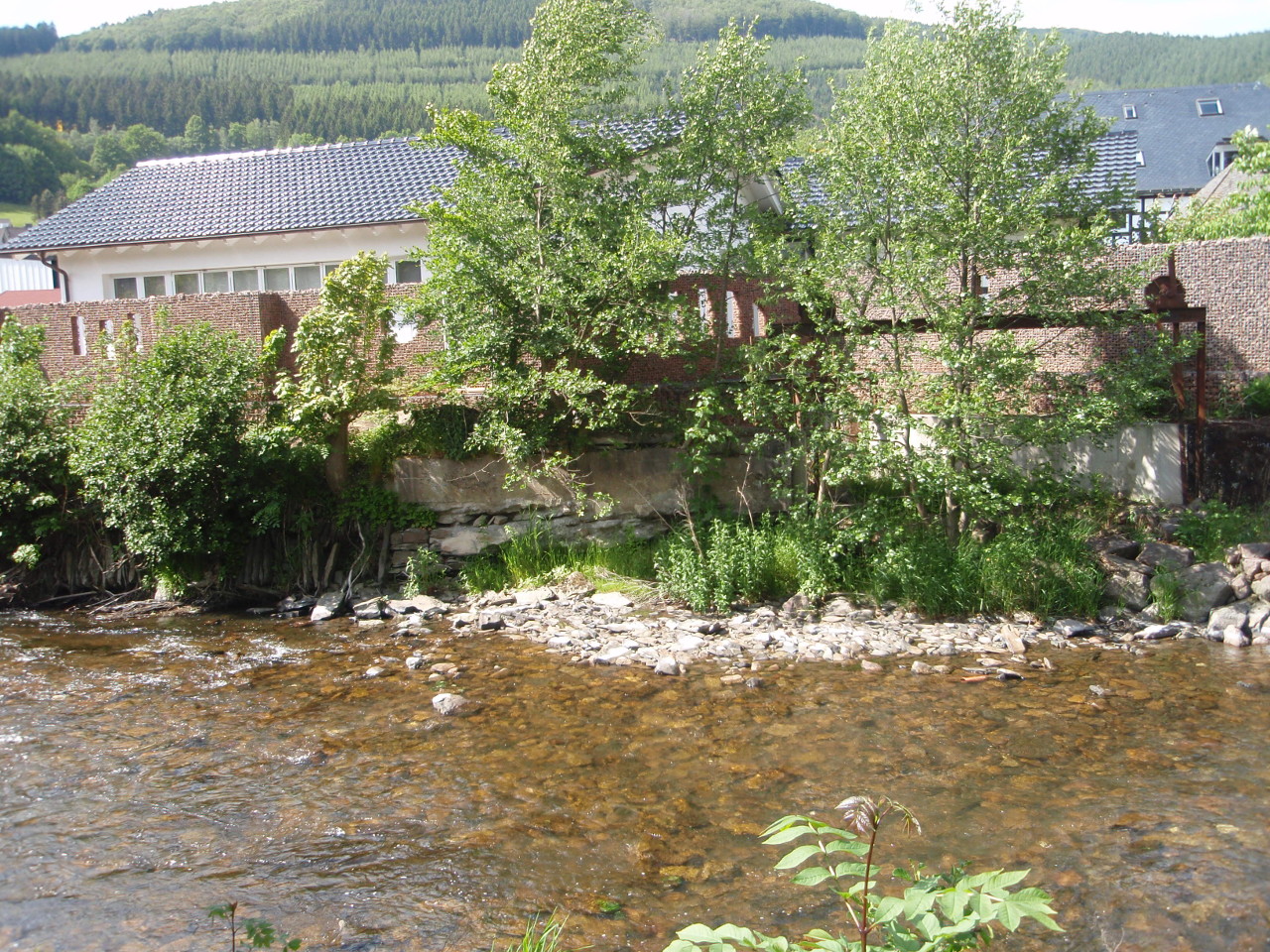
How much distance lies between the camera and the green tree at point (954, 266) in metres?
10.5

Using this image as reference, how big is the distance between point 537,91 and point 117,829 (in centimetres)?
889

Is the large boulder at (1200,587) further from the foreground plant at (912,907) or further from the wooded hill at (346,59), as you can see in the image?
the wooded hill at (346,59)

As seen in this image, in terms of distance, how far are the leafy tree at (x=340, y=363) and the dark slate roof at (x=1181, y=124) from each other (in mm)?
34914

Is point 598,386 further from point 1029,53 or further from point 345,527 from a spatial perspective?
point 1029,53

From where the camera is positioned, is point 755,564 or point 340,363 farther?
point 340,363

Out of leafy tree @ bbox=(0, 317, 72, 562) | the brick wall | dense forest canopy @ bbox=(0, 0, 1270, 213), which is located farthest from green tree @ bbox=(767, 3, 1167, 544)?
dense forest canopy @ bbox=(0, 0, 1270, 213)

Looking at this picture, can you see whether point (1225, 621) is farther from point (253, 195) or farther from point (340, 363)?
point (253, 195)

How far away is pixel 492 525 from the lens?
1280 cm

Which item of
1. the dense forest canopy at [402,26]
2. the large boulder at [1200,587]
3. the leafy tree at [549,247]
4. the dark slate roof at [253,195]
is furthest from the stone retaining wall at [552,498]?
the dense forest canopy at [402,26]

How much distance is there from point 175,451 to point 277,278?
10445mm

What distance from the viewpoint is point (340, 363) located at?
12227mm

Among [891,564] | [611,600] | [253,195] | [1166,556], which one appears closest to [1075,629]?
[1166,556]

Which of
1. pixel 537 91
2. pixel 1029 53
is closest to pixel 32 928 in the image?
pixel 537 91

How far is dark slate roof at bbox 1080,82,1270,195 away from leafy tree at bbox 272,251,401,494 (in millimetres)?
34914
